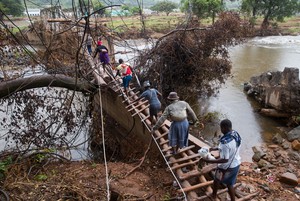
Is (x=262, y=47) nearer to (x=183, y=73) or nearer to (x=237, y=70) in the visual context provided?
(x=237, y=70)

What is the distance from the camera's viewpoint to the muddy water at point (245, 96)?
11.8 metres

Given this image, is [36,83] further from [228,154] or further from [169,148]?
[228,154]

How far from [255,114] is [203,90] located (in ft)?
9.90

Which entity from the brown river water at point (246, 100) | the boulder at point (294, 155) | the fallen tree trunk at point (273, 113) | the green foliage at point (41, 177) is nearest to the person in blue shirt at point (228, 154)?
the green foliage at point (41, 177)

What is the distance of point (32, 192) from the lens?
5.81m

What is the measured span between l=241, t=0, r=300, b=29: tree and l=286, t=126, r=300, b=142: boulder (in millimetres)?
31297

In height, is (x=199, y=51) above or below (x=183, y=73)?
above

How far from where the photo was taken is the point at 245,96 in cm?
1647

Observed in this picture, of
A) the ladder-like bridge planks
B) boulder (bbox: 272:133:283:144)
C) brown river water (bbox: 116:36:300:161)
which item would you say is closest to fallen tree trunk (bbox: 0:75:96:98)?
the ladder-like bridge planks

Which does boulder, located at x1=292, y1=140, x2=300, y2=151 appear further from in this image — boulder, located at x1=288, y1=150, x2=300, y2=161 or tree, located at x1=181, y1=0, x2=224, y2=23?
tree, located at x1=181, y1=0, x2=224, y2=23

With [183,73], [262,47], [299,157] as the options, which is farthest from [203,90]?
[262,47]

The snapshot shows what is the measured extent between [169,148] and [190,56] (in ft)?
24.9

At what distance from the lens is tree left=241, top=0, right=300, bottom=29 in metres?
39.6

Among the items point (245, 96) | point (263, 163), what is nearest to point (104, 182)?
point (263, 163)
